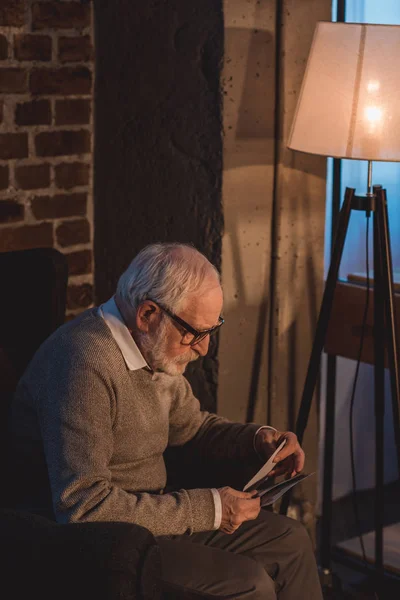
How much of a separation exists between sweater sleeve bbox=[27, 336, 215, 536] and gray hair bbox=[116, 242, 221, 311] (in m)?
0.16

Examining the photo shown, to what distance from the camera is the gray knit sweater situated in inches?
73.3

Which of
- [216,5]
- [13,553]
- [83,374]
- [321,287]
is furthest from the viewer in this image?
[321,287]

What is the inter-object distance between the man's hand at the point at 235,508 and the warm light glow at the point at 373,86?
1.04m

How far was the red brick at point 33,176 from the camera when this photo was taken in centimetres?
280

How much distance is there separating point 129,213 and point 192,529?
4.14ft

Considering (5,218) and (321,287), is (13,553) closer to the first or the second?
→ (5,218)

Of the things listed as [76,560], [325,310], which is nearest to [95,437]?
[76,560]

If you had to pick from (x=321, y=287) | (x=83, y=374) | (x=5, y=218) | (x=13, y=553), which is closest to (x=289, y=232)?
(x=321, y=287)

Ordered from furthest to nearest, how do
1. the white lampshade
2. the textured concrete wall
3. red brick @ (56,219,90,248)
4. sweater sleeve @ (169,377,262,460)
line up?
red brick @ (56,219,90,248) < the textured concrete wall < sweater sleeve @ (169,377,262,460) < the white lampshade

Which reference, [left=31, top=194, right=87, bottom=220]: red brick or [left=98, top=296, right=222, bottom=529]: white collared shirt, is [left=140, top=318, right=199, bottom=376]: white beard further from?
[left=31, top=194, right=87, bottom=220]: red brick

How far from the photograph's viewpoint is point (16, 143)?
109 inches

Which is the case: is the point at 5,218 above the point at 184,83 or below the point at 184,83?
below

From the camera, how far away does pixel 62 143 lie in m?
2.90

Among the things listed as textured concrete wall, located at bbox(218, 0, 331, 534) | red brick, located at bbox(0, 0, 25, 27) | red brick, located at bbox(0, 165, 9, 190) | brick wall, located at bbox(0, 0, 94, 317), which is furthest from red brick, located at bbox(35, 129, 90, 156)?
textured concrete wall, located at bbox(218, 0, 331, 534)
